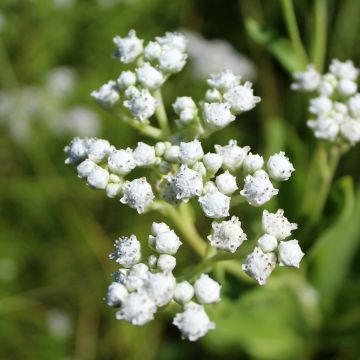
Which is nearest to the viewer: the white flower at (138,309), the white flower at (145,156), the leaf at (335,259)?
the white flower at (138,309)

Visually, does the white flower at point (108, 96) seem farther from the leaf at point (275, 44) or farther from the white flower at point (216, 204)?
the leaf at point (275, 44)

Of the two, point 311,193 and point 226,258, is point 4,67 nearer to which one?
point 311,193

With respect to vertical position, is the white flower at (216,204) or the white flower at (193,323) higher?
the white flower at (216,204)

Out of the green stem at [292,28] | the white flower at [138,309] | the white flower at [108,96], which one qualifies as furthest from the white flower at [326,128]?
the white flower at [138,309]

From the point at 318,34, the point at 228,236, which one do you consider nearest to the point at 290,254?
the point at 228,236

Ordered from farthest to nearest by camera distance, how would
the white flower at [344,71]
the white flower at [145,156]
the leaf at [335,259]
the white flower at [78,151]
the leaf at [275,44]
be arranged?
the leaf at [335,259], the leaf at [275,44], the white flower at [344,71], the white flower at [78,151], the white flower at [145,156]

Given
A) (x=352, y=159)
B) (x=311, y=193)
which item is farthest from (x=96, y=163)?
(x=352, y=159)

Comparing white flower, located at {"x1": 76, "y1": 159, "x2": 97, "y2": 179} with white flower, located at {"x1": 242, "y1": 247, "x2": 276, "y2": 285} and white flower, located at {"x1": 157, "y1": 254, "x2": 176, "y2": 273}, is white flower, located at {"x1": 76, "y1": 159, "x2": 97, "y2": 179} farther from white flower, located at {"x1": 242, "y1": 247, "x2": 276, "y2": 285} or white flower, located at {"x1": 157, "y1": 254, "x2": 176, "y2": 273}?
white flower, located at {"x1": 242, "y1": 247, "x2": 276, "y2": 285}
